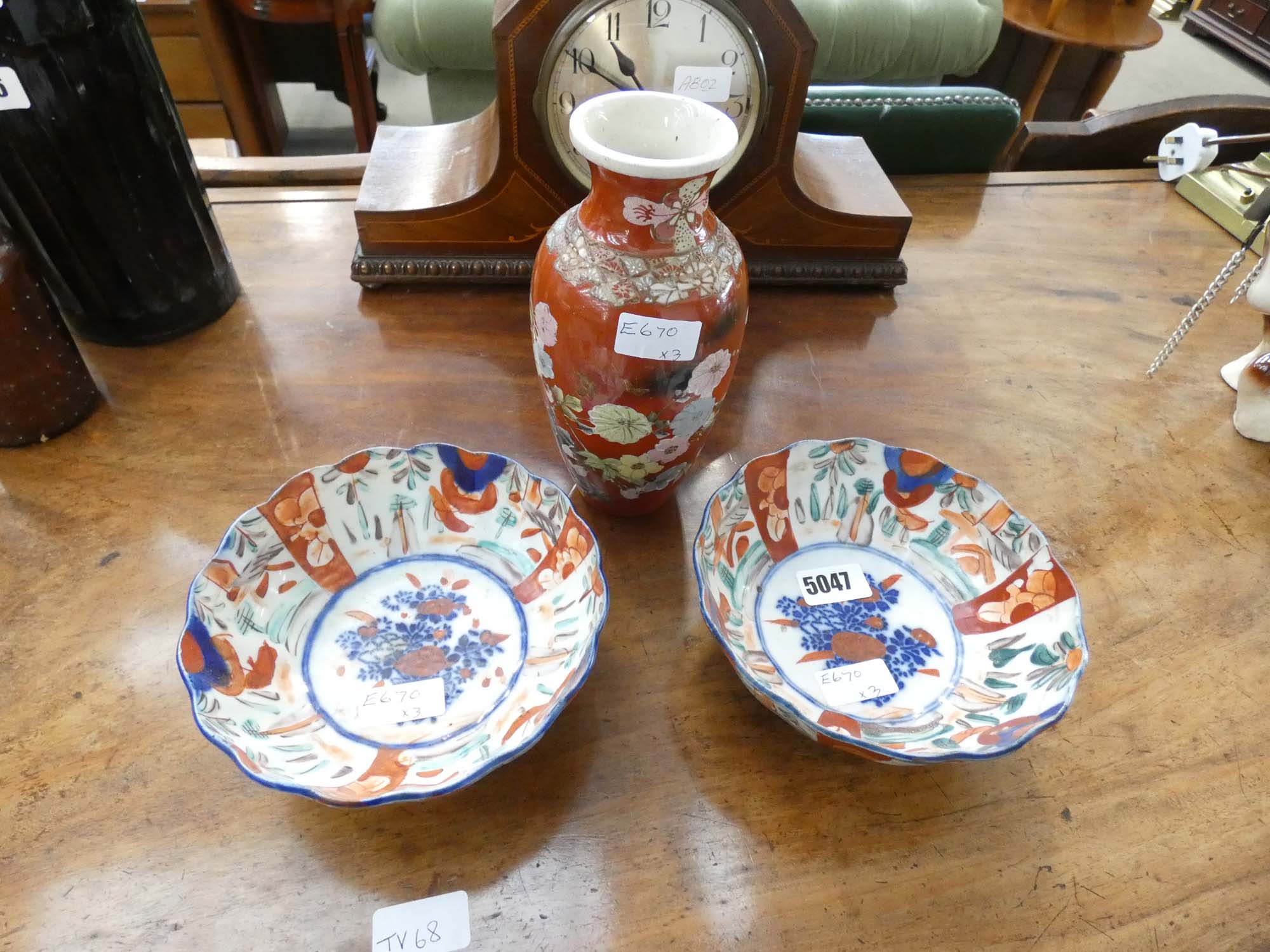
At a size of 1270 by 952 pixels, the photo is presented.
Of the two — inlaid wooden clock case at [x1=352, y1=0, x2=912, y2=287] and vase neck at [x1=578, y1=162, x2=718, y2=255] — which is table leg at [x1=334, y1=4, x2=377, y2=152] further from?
vase neck at [x1=578, y1=162, x2=718, y2=255]

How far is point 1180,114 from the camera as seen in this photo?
3.83 ft

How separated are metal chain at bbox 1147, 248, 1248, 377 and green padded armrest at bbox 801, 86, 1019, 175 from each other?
1.18ft

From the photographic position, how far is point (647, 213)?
531 millimetres

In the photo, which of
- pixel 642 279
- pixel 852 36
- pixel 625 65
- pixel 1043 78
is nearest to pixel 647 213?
pixel 642 279

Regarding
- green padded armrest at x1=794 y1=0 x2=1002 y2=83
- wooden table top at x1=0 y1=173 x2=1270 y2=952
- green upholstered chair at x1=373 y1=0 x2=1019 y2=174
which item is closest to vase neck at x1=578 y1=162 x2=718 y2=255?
wooden table top at x1=0 y1=173 x2=1270 y2=952

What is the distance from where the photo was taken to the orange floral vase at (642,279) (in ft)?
1.73

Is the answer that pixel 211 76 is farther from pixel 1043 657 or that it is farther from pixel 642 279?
pixel 1043 657

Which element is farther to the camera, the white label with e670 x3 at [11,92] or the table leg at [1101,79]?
the table leg at [1101,79]

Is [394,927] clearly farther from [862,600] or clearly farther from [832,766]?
[862,600]

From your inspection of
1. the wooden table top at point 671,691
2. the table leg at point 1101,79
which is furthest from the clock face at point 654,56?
the table leg at point 1101,79

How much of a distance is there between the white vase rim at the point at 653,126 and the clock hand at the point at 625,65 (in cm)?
20

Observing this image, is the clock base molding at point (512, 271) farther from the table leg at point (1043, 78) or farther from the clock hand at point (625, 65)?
the table leg at point (1043, 78)

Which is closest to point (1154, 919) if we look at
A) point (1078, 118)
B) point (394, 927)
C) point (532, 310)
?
point (394, 927)

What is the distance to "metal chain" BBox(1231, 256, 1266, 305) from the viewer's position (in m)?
0.76
